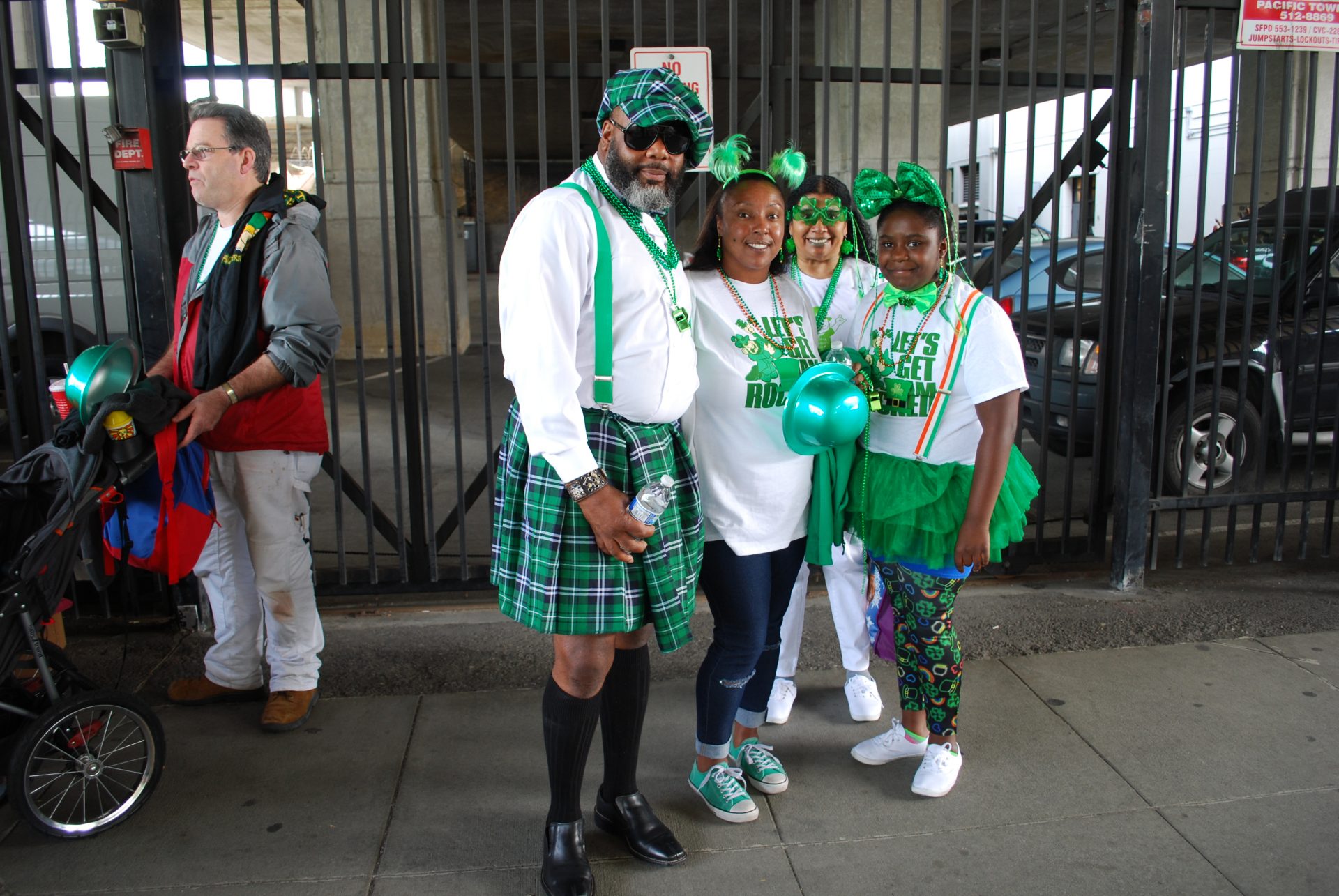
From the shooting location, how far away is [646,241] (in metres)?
2.41

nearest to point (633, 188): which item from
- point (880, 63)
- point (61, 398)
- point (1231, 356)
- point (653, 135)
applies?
point (653, 135)

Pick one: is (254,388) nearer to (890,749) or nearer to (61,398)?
(61,398)

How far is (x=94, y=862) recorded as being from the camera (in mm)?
2701

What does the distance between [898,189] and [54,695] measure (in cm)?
269

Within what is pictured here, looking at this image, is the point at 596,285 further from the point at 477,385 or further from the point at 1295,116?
the point at 1295,116

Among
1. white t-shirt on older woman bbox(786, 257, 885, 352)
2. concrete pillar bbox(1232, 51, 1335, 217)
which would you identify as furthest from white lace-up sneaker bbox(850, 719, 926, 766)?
concrete pillar bbox(1232, 51, 1335, 217)

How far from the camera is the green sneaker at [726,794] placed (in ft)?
9.31

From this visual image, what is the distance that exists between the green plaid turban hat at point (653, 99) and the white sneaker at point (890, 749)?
190cm

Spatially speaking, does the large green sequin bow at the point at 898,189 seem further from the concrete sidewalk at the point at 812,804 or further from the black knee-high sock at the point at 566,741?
the concrete sidewalk at the point at 812,804

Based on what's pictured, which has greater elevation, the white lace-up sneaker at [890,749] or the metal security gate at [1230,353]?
the metal security gate at [1230,353]

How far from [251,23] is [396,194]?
14.0m

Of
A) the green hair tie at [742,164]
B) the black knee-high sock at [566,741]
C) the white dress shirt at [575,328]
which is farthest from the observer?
the green hair tie at [742,164]

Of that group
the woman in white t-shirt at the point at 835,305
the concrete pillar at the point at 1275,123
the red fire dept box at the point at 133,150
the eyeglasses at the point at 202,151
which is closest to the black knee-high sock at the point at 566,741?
the woman in white t-shirt at the point at 835,305

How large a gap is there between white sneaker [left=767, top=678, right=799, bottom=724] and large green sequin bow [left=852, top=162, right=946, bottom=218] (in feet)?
5.15
